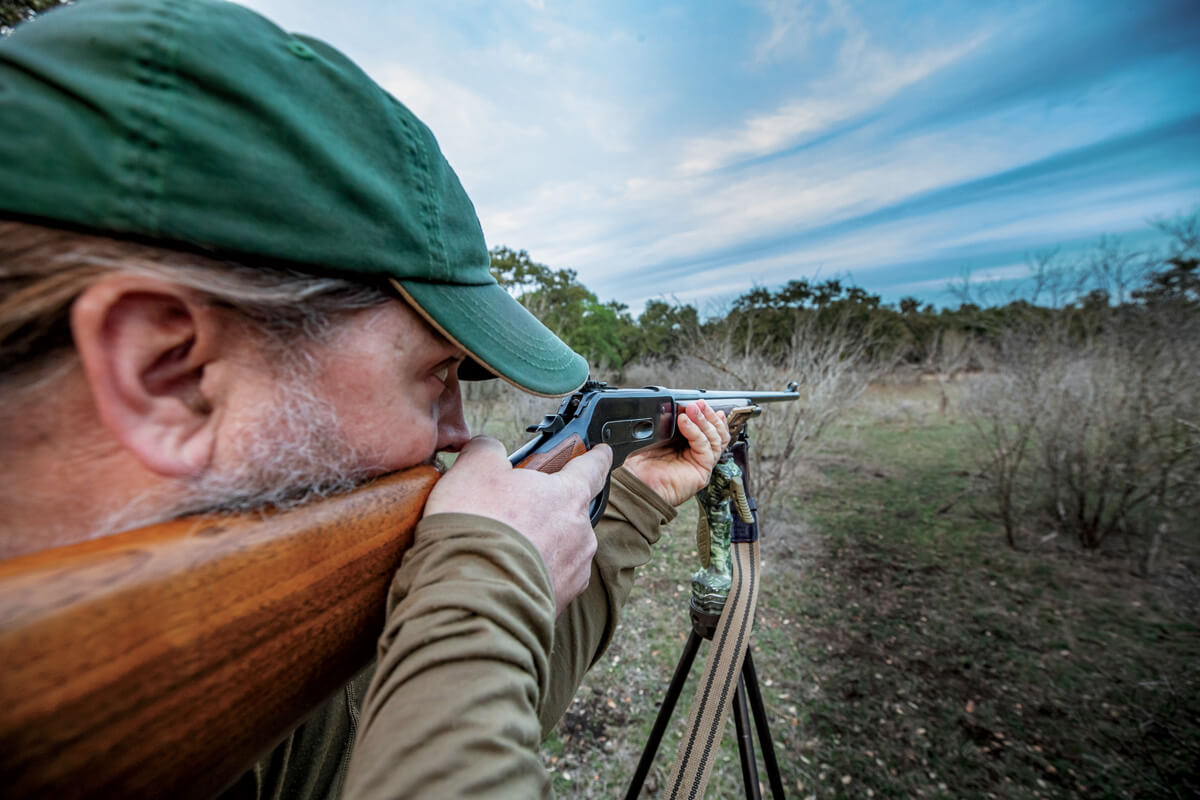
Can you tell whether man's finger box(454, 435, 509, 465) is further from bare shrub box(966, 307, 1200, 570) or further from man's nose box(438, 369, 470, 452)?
bare shrub box(966, 307, 1200, 570)

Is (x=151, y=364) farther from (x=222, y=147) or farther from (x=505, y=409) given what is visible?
(x=505, y=409)

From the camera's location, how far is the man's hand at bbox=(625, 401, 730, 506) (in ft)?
7.30

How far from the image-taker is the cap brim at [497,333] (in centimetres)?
93

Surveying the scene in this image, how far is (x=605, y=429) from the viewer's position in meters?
1.72

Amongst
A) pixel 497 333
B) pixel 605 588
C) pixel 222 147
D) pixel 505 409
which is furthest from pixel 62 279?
pixel 505 409

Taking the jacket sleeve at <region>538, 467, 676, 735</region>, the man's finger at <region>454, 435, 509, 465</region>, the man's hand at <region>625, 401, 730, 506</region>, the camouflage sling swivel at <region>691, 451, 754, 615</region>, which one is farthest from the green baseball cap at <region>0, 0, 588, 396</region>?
the camouflage sling swivel at <region>691, 451, 754, 615</region>

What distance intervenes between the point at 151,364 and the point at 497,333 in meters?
0.59

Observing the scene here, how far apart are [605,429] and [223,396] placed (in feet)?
3.86

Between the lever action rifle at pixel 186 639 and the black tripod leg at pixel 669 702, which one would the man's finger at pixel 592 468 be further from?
the black tripod leg at pixel 669 702

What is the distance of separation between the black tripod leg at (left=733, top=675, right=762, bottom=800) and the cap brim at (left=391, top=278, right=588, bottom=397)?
1.63 metres

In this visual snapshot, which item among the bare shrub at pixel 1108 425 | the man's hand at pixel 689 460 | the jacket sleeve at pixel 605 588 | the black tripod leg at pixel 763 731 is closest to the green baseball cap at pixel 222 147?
the jacket sleeve at pixel 605 588

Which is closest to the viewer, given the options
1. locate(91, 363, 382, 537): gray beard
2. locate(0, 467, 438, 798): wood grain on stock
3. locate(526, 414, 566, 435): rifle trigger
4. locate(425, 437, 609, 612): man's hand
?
locate(0, 467, 438, 798): wood grain on stock

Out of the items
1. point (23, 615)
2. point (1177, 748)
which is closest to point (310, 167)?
point (23, 615)

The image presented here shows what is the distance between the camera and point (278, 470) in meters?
0.80
